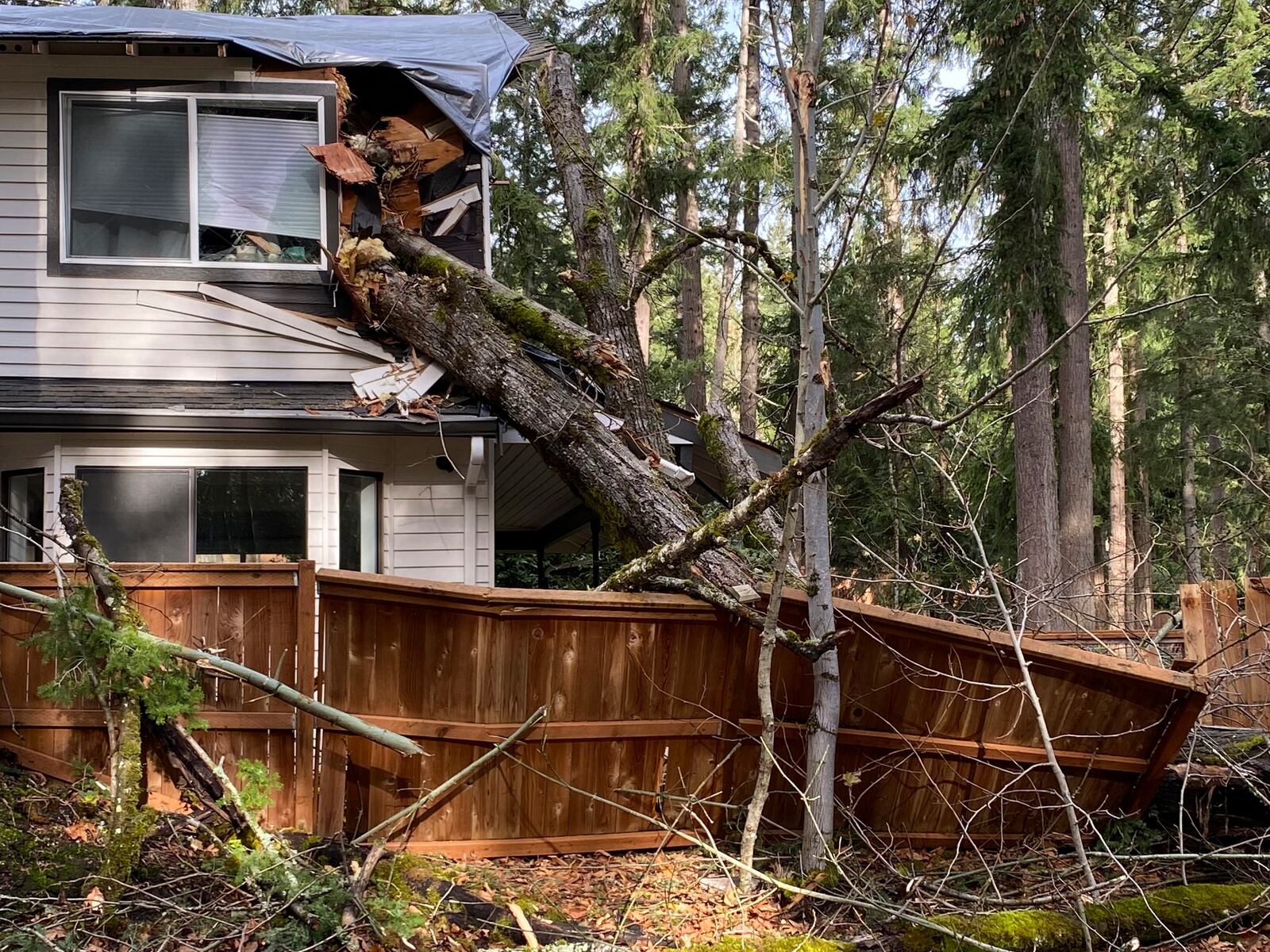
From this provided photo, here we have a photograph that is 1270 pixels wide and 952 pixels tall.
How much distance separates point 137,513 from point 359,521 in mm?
1756

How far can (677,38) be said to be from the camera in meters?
18.1

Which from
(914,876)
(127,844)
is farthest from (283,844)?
(914,876)

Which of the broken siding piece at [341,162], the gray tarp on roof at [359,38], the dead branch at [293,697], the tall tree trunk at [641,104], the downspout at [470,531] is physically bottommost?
the dead branch at [293,697]

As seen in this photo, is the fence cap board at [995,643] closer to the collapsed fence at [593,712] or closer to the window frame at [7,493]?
the collapsed fence at [593,712]

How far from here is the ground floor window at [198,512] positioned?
816cm

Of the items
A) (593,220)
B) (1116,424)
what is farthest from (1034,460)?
(1116,424)

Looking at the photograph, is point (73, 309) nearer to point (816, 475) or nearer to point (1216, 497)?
point (816, 475)

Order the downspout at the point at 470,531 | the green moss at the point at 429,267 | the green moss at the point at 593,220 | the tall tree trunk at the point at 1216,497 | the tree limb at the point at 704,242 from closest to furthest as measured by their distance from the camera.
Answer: the tree limb at the point at 704,242
the downspout at the point at 470,531
the green moss at the point at 429,267
the green moss at the point at 593,220
the tall tree trunk at the point at 1216,497

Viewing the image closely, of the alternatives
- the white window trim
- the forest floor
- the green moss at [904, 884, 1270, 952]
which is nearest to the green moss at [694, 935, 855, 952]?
the forest floor

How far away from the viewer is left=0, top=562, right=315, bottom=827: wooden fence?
217 inches

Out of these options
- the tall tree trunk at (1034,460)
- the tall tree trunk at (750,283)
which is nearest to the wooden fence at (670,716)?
the tall tree trunk at (1034,460)

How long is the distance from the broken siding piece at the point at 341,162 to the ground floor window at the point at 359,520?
2.68 meters

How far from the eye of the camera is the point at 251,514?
27.6 ft

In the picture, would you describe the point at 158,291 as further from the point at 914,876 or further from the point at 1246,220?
the point at 1246,220
